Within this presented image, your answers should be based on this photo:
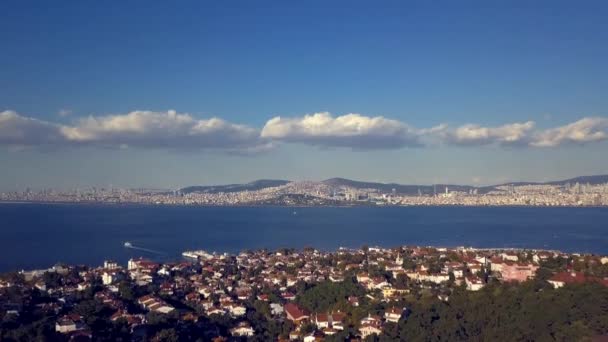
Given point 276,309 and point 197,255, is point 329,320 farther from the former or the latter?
point 197,255

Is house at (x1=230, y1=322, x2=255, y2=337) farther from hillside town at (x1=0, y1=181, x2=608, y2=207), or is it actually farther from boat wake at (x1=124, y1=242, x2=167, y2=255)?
hillside town at (x1=0, y1=181, x2=608, y2=207)

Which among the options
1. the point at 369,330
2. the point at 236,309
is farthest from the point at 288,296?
the point at 369,330

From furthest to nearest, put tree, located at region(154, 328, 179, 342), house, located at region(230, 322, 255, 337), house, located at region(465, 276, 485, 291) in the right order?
house, located at region(465, 276, 485, 291)
house, located at region(230, 322, 255, 337)
tree, located at region(154, 328, 179, 342)

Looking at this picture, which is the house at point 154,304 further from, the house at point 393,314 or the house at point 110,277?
the house at point 393,314

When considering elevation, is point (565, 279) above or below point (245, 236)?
above

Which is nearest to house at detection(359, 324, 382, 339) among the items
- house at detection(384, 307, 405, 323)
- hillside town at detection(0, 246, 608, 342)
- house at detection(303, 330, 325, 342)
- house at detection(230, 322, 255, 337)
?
hillside town at detection(0, 246, 608, 342)

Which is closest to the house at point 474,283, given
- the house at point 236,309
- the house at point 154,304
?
the house at point 236,309

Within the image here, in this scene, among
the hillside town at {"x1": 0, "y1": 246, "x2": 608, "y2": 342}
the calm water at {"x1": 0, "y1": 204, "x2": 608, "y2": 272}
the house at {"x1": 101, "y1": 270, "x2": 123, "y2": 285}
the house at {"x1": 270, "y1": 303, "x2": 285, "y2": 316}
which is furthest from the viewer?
the calm water at {"x1": 0, "y1": 204, "x2": 608, "y2": 272}
